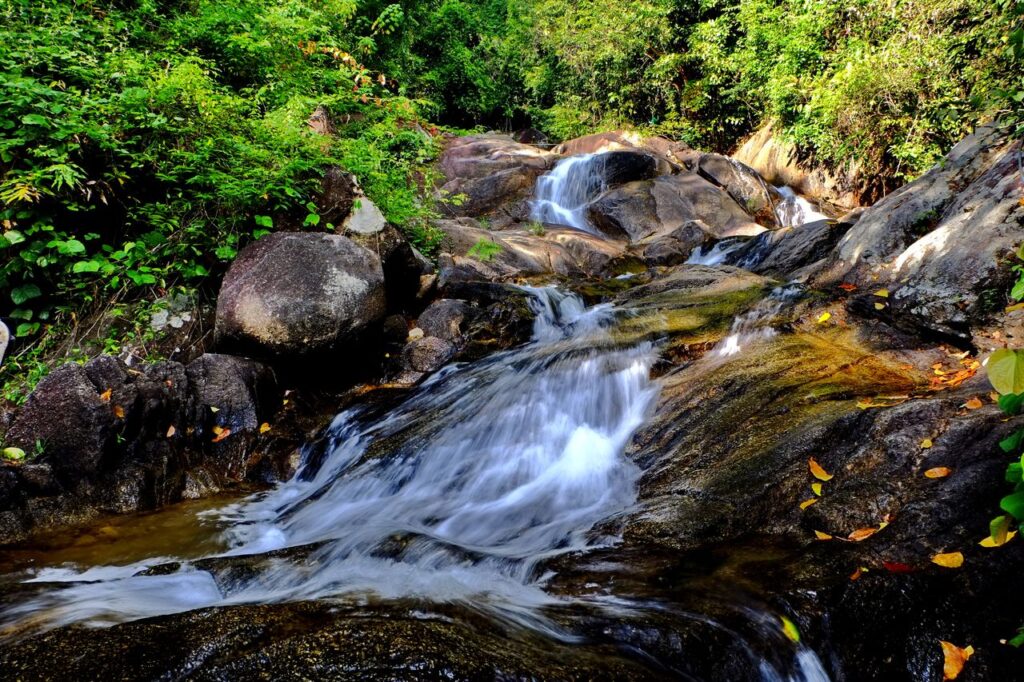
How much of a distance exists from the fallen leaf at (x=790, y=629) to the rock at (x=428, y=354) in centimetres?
504

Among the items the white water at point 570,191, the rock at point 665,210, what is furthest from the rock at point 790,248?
the white water at point 570,191

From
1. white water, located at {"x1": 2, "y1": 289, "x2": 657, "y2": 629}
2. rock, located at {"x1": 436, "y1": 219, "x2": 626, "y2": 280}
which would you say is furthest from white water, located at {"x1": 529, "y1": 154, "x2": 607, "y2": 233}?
white water, located at {"x1": 2, "y1": 289, "x2": 657, "y2": 629}

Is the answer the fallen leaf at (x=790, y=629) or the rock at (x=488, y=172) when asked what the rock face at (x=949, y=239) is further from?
the rock at (x=488, y=172)

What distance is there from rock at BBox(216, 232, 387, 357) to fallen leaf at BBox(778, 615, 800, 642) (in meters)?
4.94

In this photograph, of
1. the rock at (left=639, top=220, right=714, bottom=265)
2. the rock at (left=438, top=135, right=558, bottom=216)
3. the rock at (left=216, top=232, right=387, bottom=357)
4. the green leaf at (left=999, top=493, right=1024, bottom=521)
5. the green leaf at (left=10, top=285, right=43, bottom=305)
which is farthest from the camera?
the rock at (left=438, top=135, right=558, bottom=216)

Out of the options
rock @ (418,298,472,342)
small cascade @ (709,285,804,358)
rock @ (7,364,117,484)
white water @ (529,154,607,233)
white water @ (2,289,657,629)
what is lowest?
white water @ (2,289,657,629)

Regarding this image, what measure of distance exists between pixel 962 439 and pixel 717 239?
9.40 m

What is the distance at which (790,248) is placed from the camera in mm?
8961

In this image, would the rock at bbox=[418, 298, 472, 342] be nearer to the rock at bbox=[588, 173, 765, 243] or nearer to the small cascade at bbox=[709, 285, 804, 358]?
the small cascade at bbox=[709, 285, 804, 358]

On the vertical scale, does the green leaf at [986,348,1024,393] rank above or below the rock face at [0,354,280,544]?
above

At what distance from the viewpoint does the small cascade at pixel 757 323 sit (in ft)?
17.6

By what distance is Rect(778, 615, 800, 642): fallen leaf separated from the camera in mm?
2270

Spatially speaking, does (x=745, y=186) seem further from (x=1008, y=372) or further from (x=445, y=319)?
(x=1008, y=372)

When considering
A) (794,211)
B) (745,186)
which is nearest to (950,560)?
(794,211)
